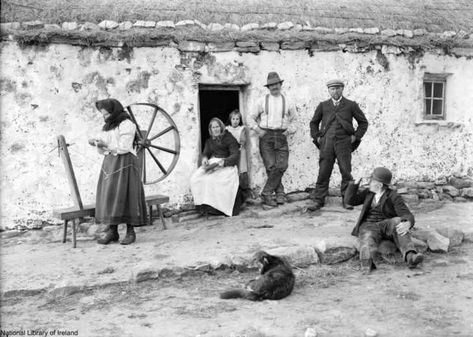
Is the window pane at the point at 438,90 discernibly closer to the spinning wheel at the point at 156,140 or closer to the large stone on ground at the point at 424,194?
the large stone on ground at the point at 424,194

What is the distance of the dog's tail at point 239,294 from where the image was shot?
4.67m

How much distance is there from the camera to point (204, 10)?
823 centimetres

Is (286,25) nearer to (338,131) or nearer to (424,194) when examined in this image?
(338,131)

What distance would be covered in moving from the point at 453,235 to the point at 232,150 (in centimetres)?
326

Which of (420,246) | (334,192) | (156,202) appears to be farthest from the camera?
(334,192)

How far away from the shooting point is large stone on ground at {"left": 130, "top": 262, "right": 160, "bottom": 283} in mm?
5233

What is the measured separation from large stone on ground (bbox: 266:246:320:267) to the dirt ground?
0.40 feet

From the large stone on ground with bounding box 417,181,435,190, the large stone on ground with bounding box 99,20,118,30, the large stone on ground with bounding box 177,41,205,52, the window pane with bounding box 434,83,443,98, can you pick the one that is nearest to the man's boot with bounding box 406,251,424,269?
the large stone on ground with bounding box 417,181,435,190

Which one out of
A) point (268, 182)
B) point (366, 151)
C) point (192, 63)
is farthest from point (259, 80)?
point (366, 151)

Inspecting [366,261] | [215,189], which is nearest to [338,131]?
[215,189]

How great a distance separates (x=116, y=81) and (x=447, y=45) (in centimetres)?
550

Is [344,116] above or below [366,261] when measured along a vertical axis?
above

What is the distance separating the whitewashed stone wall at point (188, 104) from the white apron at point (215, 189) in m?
0.33

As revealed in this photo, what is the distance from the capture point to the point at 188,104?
26.5 ft
